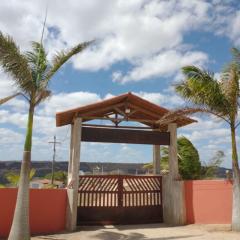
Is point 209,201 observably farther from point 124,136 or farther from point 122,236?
point 124,136

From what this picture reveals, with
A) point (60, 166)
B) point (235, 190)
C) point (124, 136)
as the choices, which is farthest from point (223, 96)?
point (60, 166)

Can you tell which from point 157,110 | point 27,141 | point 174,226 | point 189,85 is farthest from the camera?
point 157,110

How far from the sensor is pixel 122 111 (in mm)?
14250

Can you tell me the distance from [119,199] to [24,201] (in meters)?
4.82

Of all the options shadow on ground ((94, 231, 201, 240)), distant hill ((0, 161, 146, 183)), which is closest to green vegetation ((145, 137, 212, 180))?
shadow on ground ((94, 231, 201, 240))

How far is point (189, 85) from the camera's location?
1162 centimetres

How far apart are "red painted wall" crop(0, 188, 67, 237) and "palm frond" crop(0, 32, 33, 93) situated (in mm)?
3401

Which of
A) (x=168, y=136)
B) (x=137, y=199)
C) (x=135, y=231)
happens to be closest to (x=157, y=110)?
(x=168, y=136)

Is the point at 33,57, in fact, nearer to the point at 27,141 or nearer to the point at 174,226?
the point at 27,141

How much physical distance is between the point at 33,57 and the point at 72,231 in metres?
5.73

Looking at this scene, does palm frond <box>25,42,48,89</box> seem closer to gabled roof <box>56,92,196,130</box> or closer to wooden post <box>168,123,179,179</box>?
gabled roof <box>56,92,196,130</box>

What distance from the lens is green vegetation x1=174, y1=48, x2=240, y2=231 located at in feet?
36.8

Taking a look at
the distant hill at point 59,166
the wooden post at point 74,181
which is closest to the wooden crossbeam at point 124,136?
the wooden post at point 74,181

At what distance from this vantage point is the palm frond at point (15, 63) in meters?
9.73
